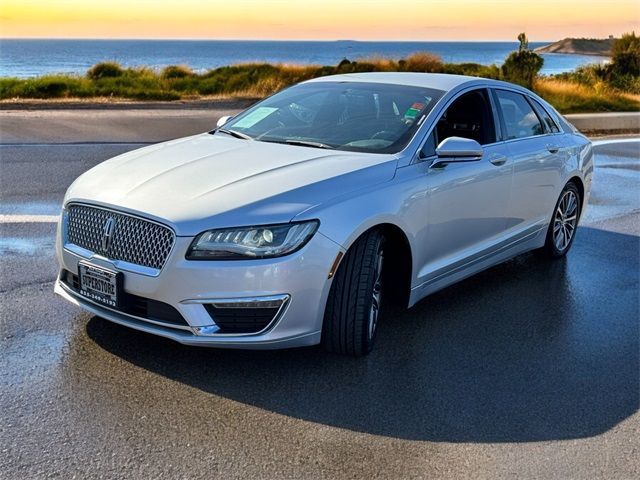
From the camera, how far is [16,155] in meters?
11.1

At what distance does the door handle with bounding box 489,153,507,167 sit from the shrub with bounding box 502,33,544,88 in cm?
2274

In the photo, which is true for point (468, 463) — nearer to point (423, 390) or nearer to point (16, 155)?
point (423, 390)

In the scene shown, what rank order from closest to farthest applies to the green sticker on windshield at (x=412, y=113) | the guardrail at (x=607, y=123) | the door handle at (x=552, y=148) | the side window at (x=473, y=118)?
the green sticker on windshield at (x=412, y=113) < the side window at (x=473, y=118) < the door handle at (x=552, y=148) < the guardrail at (x=607, y=123)

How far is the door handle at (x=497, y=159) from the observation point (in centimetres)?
573

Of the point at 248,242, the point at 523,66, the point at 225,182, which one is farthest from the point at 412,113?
the point at 523,66

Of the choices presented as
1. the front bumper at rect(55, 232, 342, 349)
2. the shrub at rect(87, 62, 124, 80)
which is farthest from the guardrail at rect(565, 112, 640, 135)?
the shrub at rect(87, 62, 124, 80)

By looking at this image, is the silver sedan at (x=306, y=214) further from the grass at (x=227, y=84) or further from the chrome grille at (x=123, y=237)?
the grass at (x=227, y=84)

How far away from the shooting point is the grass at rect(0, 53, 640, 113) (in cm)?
2428

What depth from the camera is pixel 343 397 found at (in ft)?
13.5

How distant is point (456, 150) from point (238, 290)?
1859 millimetres

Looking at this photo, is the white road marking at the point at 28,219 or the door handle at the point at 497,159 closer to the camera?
the door handle at the point at 497,159

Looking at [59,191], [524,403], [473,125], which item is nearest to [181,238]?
[524,403]

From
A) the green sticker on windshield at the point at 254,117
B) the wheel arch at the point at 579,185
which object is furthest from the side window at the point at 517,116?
the green sticker on windshield at the point at 254,117

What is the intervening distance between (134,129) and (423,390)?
11.9 m
